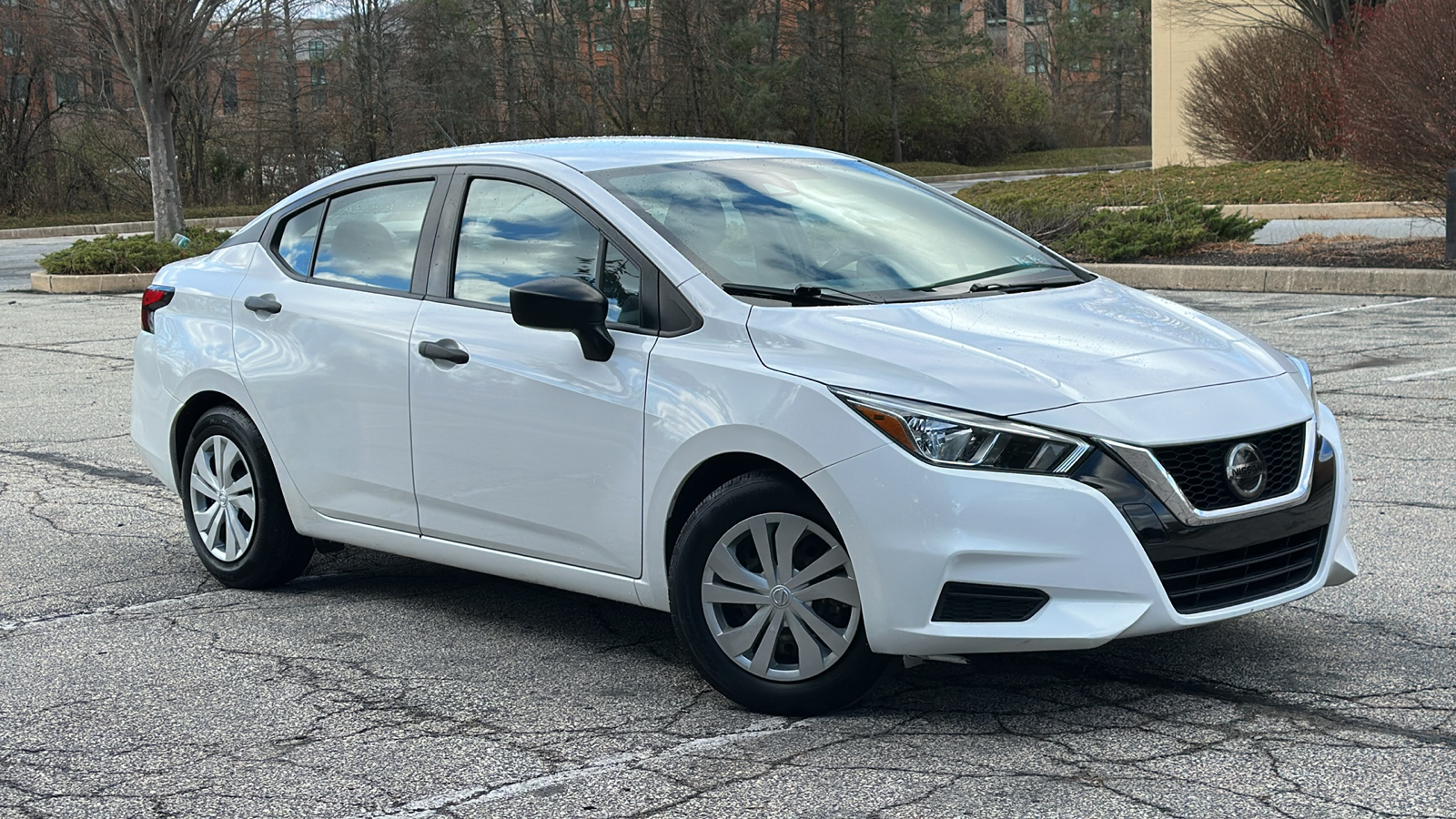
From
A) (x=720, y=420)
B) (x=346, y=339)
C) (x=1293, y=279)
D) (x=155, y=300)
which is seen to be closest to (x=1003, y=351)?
(x=720, y=420)

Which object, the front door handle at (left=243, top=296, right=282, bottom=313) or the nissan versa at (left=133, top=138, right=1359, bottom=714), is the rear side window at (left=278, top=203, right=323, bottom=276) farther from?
the front door handle at (left=243, top=296, right=282, bottom=313)

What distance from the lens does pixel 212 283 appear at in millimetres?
6117

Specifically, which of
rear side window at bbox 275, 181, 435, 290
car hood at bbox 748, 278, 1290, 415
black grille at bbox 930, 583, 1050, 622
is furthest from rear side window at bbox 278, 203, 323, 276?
black grille at bbox 930, 583, 1050, 622

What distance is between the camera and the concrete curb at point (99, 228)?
3694cm

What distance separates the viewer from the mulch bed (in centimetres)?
1634

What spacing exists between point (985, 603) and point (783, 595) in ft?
1.87

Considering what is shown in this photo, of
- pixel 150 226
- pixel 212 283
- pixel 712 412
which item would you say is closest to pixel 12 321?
pixel 212 283

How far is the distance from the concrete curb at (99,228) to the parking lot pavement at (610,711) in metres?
32.2

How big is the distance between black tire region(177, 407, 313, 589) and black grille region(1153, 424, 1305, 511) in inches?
130

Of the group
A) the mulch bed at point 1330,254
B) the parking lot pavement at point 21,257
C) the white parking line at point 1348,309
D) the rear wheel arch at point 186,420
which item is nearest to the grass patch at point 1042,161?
the parking lot pavement at point 21,257

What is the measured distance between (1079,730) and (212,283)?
3.71 m

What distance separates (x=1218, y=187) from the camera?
26016 mm

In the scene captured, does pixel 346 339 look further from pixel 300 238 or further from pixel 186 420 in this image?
pixel 186 420

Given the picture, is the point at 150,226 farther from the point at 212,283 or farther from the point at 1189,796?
the point at 1189,796
